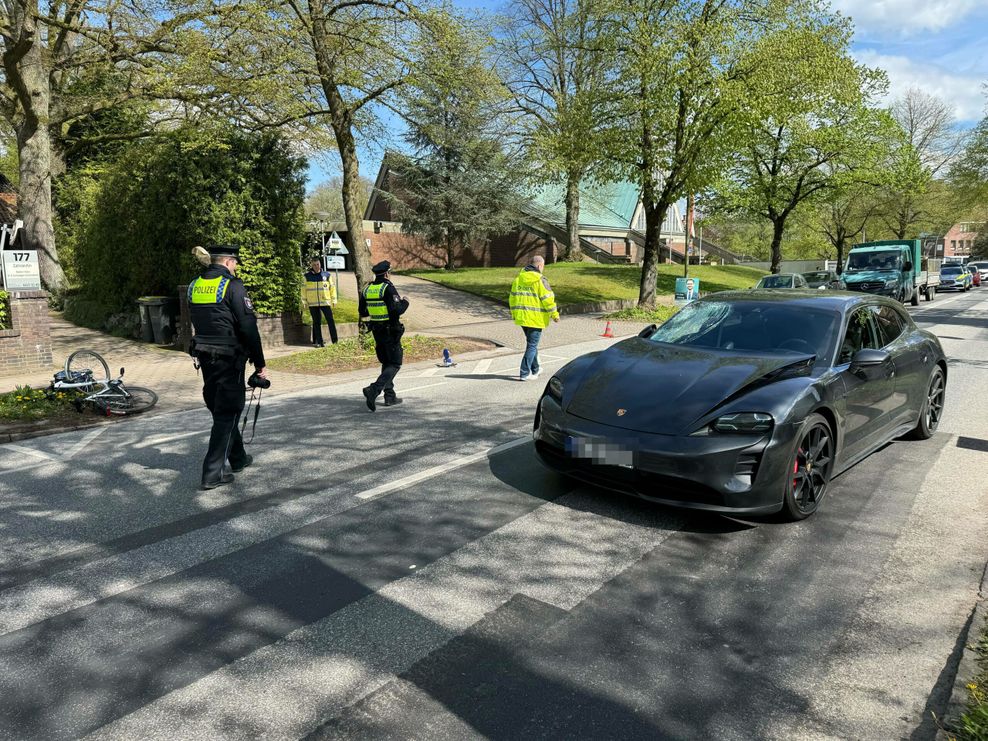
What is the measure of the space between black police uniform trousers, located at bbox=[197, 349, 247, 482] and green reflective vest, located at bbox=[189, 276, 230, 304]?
1.33 ft

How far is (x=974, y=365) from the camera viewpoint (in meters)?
11.1

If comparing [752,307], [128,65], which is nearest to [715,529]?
[752,307]

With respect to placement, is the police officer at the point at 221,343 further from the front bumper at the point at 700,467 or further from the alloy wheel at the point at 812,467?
the alloy wheel at the point at 812,467

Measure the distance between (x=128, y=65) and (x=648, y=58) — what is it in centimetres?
1283

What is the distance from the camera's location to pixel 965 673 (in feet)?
8.80

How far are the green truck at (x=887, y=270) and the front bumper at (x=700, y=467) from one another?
20883 millimetres

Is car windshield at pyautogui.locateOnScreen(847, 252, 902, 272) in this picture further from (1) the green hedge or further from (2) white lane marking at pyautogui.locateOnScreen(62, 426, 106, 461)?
(2) white lane marking at pyautogui.locateOnScreen(62, 426, 106, 461)

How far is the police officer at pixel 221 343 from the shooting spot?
512 centimetres

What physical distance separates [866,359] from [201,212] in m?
12.0

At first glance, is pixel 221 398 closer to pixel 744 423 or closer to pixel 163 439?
pixel 163 439

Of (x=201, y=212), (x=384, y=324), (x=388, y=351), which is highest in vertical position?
(x=201, y=212)

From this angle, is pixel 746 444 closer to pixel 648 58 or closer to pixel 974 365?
pixel 974 365

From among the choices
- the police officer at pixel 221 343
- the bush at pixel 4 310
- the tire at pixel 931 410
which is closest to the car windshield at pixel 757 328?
the tire at pixel 931 410

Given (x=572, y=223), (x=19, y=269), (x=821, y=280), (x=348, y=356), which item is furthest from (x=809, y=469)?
(x=572, y=223)
